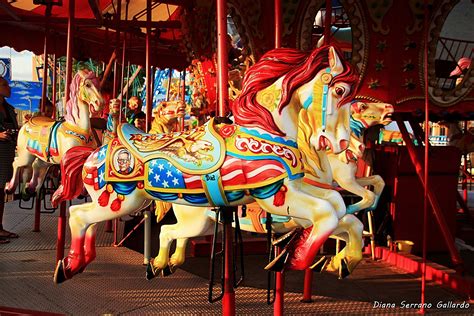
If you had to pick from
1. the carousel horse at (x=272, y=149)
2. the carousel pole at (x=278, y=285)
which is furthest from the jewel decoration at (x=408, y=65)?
the carousel horse at (x=272, y=149)

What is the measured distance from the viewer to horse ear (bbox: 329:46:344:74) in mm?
2166

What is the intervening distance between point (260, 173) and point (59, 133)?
262cm

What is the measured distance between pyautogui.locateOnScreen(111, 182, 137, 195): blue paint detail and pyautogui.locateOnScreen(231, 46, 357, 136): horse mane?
55 centimetres

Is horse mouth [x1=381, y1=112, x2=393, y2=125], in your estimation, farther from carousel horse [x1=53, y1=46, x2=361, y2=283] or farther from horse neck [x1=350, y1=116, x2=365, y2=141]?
carousel horse [x1=53, y1=46, x2=361, y2=283]

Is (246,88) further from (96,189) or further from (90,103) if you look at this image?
(90,103)

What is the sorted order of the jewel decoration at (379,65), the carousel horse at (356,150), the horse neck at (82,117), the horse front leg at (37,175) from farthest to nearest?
the horse front leg at (37,175), the jewel decoration at (379,65), the carousel horse at (356,150), the horse neck at (82,117)

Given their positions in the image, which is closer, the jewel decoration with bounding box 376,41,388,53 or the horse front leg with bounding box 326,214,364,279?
the horse front leg with bounding box 326,214,364,279

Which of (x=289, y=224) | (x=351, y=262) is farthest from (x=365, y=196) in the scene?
(x=351, y=262)

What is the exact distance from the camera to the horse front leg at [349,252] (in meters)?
2.39

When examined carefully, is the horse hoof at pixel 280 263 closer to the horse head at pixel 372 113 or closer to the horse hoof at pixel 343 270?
the horse hoof at pixel 343 270

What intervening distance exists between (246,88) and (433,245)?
14.8 feet

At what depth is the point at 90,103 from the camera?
12.2 feet

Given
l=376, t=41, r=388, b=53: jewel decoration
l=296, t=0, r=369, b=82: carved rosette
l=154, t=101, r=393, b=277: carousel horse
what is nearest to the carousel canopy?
l=296, t=0, r=369, b=82: carved rosette

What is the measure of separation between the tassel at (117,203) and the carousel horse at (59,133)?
1359 millimetres
